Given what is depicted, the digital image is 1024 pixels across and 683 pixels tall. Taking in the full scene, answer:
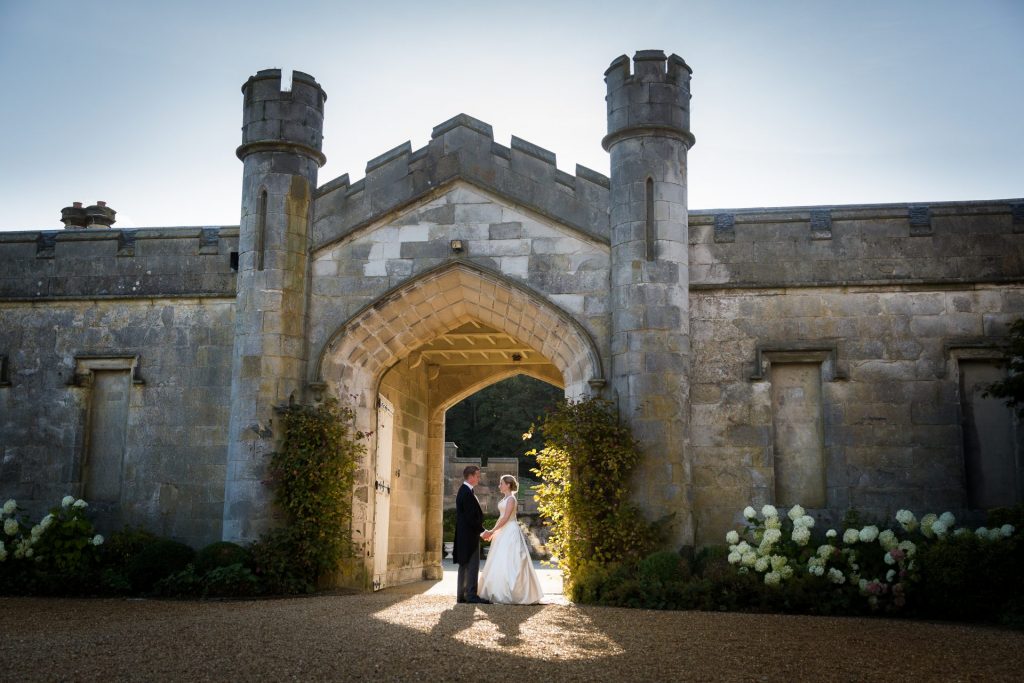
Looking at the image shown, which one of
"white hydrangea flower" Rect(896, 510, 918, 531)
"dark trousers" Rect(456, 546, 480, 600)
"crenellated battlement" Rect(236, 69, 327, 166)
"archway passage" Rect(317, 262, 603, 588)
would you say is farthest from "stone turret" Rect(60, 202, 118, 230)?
"white hydrangea flower" Rect(896, 510, 918, 531)

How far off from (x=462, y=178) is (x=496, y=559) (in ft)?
13.8

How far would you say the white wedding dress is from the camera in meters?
9.20

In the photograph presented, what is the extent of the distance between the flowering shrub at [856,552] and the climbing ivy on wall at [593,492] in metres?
0.99

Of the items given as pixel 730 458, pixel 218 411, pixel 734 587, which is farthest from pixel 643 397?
pixel 218 411

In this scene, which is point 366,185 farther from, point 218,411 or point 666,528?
point 666,528

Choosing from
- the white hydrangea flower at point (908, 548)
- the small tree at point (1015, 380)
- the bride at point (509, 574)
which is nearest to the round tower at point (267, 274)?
the bride at point (509, 574)

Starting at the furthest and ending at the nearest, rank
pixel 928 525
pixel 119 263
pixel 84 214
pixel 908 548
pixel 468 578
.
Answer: pixel 84 214 → pixel 119 263 → pixel 468 578 → pixel 928 525 → pixel 908 548

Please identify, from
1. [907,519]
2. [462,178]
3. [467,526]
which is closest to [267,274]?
[462,178]

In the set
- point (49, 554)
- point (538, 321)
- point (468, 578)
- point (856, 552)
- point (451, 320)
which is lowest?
point (468, 578)

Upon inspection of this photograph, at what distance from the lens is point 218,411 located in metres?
11.2

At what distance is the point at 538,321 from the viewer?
428 inches

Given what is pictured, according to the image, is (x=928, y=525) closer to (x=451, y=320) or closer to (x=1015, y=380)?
(x=1015, y=380)

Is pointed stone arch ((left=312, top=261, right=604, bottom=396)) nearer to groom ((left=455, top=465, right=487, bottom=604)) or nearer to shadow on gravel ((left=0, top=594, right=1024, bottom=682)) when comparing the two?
groom ((left=455, top=465, right=487, bottom=604))

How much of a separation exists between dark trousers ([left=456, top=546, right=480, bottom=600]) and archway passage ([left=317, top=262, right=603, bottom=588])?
1.98 m
